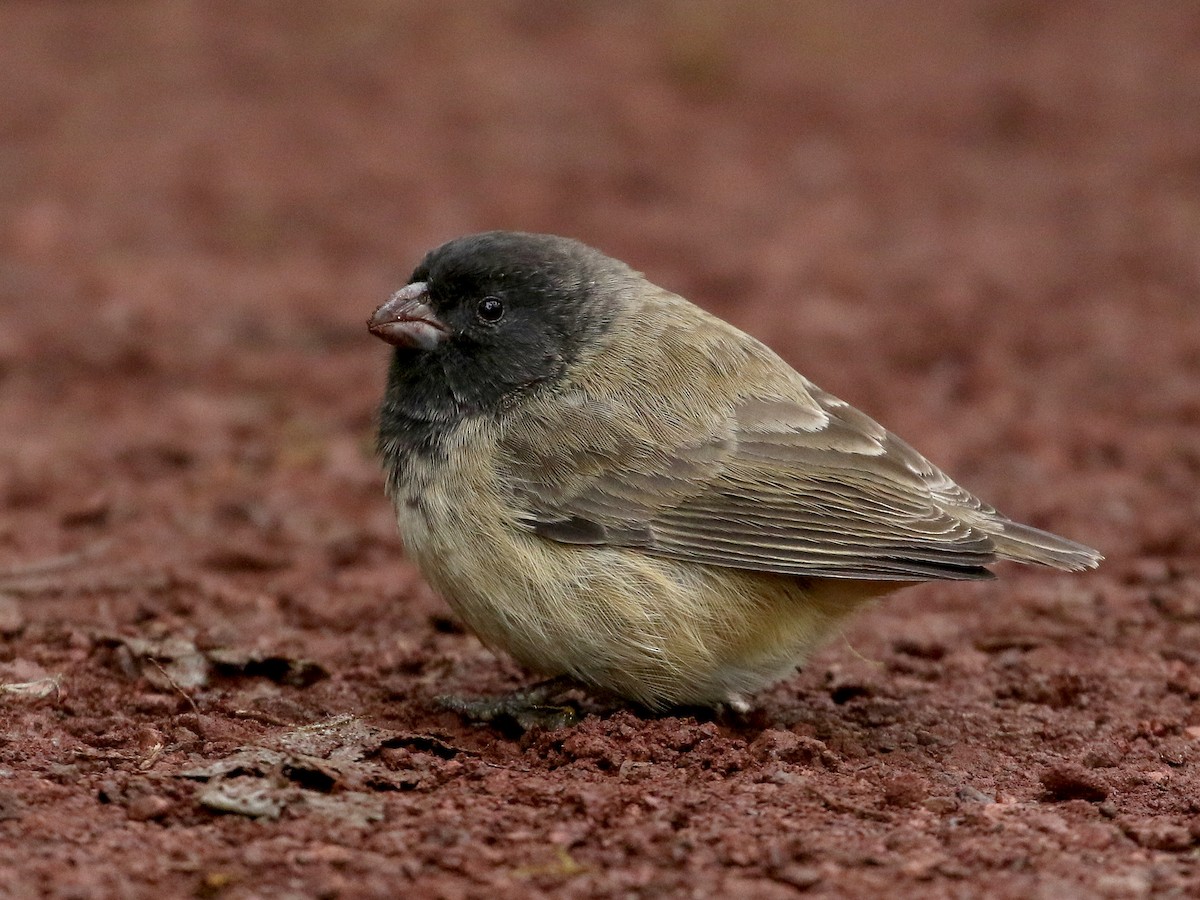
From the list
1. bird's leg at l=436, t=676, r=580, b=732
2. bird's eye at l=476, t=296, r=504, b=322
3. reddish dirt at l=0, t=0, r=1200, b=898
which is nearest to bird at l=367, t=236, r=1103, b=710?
bird's eye at l=476, t=296, r=504, b=322

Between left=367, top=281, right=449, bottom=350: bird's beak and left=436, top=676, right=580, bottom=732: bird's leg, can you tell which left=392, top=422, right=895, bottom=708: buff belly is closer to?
left=436, top=676, right=580, bottom=732: bird's leg

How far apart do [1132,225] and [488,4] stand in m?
6.36

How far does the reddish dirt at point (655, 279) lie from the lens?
155 inches

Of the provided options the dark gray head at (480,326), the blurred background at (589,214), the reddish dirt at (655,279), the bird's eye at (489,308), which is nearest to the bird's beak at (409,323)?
the dark gray head at (480,326)

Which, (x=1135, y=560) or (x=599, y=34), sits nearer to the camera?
(x=1135, y=560)

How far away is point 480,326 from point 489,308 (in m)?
0.08

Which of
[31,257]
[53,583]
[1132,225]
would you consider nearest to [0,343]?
[31,257]

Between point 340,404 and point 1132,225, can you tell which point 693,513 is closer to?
point 340,404

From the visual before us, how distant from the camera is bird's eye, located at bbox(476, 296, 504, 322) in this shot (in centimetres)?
555

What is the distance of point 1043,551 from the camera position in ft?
17.0

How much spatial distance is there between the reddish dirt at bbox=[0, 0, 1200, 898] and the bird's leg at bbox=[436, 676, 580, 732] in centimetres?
13

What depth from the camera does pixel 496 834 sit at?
3.86 metres

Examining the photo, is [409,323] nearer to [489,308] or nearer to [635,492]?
[489,308]

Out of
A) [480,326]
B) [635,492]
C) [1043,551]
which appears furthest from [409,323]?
[1043,551]
